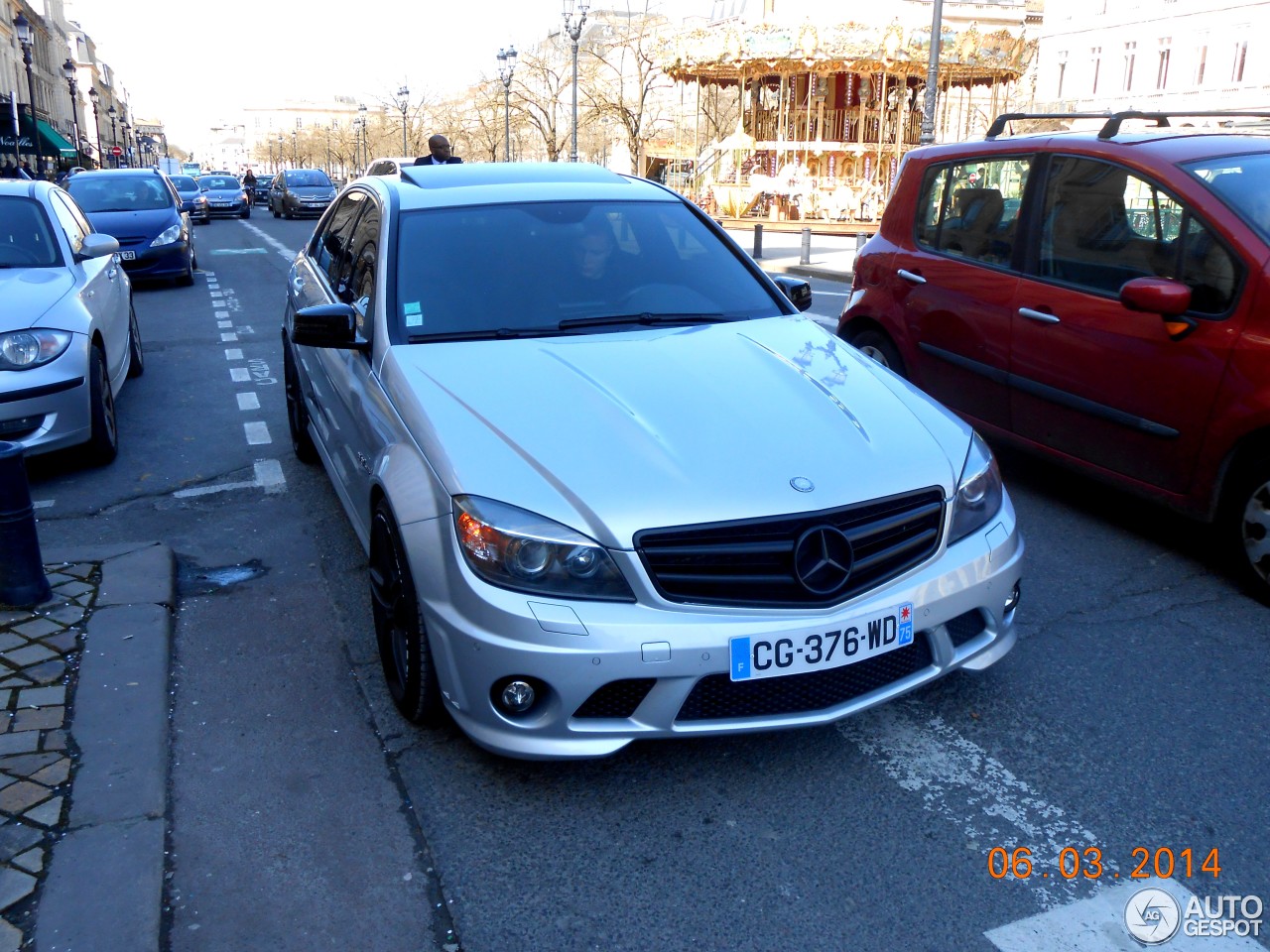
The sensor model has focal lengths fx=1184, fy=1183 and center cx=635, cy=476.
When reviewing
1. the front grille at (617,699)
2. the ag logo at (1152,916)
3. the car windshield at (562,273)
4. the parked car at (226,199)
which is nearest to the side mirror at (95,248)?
the car windshield at (562,273)

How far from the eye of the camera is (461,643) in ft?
10.0

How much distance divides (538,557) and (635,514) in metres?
0.27

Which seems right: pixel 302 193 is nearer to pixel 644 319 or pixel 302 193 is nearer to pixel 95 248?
pixel 95 248

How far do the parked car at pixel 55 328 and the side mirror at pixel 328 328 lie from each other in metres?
2.55

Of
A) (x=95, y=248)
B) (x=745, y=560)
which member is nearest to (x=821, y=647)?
(x=745, y=560)

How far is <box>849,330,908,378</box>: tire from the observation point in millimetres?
6590

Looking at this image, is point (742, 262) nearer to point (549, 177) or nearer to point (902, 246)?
point (549, 177)

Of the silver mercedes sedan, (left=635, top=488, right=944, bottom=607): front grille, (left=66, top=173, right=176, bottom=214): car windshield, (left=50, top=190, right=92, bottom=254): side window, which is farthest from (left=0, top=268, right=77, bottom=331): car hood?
(left=66, top=173, right=176, bottom=214): car windshield

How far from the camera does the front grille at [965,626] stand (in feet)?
10.9

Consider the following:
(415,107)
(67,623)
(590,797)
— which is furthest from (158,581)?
(415,107)

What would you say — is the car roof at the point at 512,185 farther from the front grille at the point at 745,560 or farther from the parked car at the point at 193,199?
the parked car at the point at 193,199

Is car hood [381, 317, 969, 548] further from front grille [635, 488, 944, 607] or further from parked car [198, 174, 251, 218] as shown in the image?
parked car [198, 174, 251, 218]

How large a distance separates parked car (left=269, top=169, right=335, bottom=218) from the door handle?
3192 cm

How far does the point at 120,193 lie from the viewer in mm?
16609
